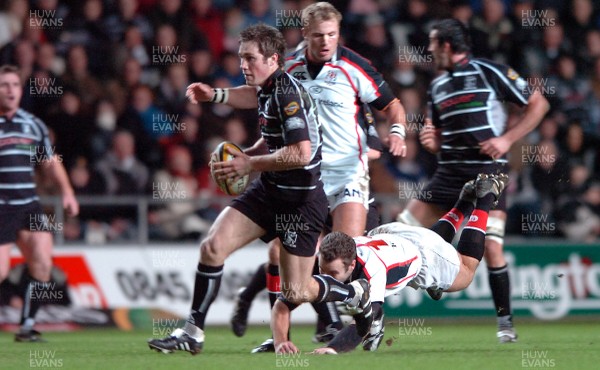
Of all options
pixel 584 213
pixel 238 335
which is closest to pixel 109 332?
pixel 238 335

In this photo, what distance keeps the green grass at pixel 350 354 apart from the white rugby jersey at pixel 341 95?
4.71 ft

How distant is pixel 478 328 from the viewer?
1159cm

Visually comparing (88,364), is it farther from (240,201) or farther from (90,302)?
(90,302)

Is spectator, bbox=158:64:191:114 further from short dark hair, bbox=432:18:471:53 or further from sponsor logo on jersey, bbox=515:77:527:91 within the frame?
sponsor logo on jersey, bbox=515:77:527:91

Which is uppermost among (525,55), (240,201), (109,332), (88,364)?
(525,55)

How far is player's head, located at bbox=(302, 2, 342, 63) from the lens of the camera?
8.03 meters

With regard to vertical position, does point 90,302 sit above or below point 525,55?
below

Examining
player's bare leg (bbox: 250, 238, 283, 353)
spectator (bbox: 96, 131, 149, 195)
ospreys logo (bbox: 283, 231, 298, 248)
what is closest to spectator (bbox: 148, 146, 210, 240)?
spectator (bbox: 96, 131, 149, 195)

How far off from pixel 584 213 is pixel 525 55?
2.50 meters

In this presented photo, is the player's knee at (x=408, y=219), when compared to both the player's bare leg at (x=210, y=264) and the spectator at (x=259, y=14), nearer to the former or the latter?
the player's bare leg at (x=210, y=264)

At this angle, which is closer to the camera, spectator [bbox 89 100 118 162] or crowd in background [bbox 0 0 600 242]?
crowd in background [bbox 0 0 600 242]

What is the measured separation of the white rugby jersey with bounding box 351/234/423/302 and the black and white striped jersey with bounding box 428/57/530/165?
1714 millimetres

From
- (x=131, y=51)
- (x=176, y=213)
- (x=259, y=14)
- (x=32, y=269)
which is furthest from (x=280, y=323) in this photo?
(x=259, y=14)

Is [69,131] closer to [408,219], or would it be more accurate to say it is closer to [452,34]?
[408,219]
